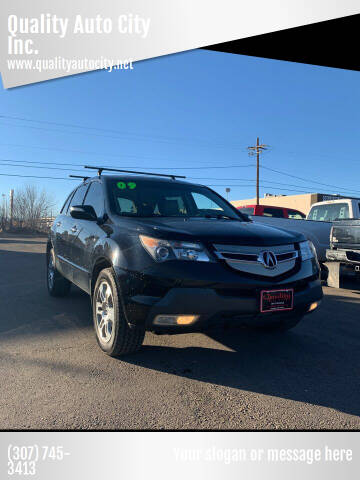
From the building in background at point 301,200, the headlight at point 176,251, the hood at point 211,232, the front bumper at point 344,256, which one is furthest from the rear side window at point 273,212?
the building in background at point 301,200

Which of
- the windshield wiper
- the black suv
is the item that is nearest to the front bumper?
the black suv

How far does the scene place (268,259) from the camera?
2.76 meters

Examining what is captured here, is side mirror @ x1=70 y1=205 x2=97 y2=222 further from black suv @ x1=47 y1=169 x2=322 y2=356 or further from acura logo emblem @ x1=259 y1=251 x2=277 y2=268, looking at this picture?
acura logo emblem @ x1=259 y1=251 x2=277 y2=268

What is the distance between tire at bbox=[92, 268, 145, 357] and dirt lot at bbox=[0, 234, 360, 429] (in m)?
0.14

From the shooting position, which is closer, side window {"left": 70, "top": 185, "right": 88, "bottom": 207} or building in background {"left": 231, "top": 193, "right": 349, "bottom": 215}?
side window {"left": 70, "top": 185, "right": 88, "bottom": 207}

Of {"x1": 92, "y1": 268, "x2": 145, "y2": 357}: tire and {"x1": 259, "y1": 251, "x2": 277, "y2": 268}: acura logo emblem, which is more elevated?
{"x1": 259, "y1": 251, "x2": 277, "y2": 268}: acura logo emblem

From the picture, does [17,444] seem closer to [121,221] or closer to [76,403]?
[76,403]

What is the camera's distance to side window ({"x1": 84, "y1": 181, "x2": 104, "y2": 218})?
3.76 meters

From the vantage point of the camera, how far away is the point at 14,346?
3.32 meters

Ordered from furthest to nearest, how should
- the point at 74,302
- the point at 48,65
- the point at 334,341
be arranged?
the point at 48,65
the point at 74,302
the point at 334,341

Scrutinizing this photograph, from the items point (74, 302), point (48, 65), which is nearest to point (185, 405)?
point (74, 302)

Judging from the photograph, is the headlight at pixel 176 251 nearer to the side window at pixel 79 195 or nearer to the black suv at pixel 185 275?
the black suv at pixel 185 275

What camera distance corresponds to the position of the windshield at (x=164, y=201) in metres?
3.60

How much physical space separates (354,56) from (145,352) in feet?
23.0
